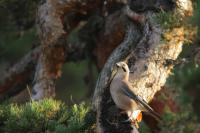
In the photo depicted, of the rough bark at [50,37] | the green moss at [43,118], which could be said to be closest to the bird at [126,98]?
the green moss at [43,118]

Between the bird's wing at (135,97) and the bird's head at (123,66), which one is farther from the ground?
the bird's head at (123,66)

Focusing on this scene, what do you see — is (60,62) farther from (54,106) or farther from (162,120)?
(54,106)

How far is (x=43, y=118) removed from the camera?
3615 mm

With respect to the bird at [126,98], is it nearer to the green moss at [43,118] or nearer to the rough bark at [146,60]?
the rough bark at [146,60]

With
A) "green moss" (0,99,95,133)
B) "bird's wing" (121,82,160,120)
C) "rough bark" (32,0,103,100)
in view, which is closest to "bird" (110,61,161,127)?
"bird's wing" (121,82,160,120)

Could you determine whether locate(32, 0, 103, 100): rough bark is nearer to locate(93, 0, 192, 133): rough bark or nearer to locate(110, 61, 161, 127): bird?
locate(93, 0, 192, 133): rough bark

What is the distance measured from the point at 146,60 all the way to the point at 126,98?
1.05 ft

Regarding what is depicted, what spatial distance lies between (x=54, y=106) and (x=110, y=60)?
665 mm

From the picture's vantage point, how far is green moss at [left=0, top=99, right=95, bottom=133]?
3.57 metres

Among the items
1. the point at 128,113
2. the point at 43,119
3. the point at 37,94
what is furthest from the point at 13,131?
the point at 37,94

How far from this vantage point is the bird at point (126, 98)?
379cm

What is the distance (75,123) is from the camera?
362cm

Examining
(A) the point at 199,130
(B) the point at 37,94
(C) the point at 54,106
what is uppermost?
(C) the point at 54,106

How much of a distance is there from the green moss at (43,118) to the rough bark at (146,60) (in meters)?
0.19
